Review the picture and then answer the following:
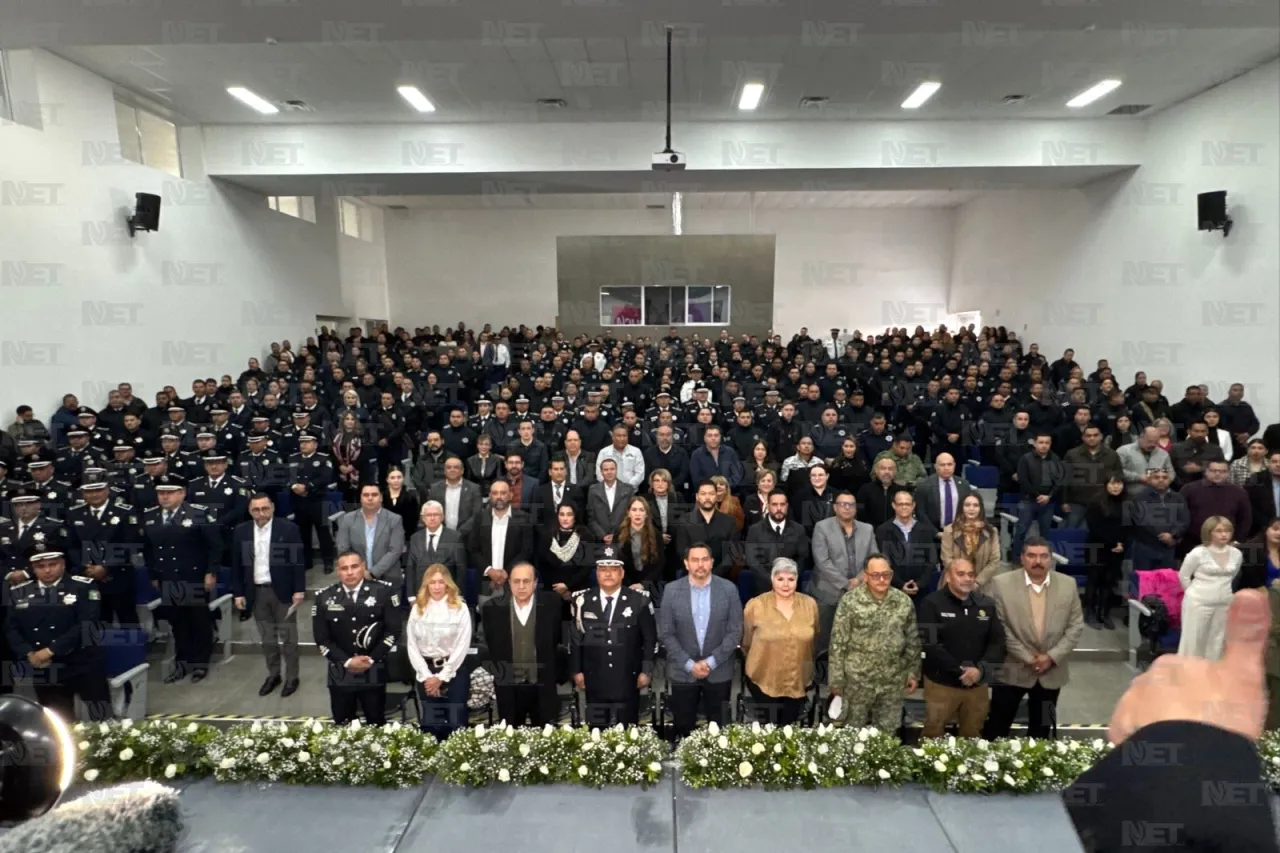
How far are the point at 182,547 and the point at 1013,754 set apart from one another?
5919mm

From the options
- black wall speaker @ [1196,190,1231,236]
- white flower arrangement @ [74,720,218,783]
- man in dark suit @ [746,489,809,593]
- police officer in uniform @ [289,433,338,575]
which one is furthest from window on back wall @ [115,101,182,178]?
black wall speaker @ [1196,190,1231,236]

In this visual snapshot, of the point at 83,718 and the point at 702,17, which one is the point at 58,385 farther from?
the point at 702,17

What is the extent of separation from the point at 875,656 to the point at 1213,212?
32.6 ft

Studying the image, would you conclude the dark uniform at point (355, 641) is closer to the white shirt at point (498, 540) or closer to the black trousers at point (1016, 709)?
the white shirt at point (498, 540)

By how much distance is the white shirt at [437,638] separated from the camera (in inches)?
167

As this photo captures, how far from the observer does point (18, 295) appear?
8.72 m

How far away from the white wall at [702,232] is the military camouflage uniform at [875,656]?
1868 cm

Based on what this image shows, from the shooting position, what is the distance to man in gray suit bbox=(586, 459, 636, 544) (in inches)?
228

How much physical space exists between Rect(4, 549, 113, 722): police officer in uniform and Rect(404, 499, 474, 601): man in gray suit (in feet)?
6.31

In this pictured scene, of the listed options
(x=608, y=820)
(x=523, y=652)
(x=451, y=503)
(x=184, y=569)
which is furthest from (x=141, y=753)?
(x=451, y=503)

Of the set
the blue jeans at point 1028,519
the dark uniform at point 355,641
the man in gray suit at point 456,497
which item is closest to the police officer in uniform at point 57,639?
the dark uniform at point 355,641

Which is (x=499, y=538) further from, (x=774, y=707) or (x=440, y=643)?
(x=774, y=707)

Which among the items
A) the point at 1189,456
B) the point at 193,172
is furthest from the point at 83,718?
the point at 193,172

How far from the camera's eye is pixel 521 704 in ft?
14.0
